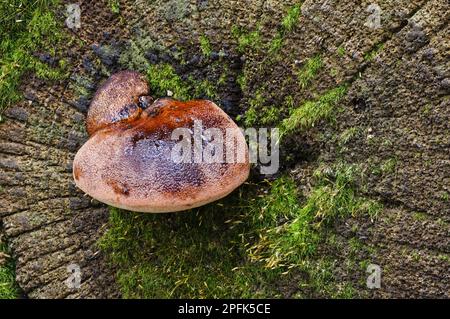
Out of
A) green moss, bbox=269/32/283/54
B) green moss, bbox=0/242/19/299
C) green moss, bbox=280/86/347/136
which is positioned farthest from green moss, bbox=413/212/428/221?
green moss, bbox=0/242/19/299

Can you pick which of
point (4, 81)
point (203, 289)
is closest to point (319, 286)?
point (203, 289)

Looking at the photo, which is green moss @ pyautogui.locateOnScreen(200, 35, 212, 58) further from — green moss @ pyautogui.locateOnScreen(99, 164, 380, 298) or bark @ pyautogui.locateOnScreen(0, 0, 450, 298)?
green moss @ pyautogui.locateOnScreen(99, 164, 380, 298)

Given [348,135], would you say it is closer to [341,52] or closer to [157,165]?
[341,52]

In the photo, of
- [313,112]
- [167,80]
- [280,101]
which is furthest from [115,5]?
[313,112]

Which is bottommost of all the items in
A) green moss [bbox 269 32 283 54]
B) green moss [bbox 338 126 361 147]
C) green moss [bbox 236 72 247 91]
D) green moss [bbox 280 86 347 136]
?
green moss [bbox 338 126 361 147]

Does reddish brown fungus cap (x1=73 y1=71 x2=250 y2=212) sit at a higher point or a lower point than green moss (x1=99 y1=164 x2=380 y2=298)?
higher

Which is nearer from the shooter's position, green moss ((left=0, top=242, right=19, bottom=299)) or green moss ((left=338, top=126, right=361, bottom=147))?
green moss ((left=338, top=126, right=361, bottom=147))

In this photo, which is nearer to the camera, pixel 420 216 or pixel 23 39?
pixel 420 216
